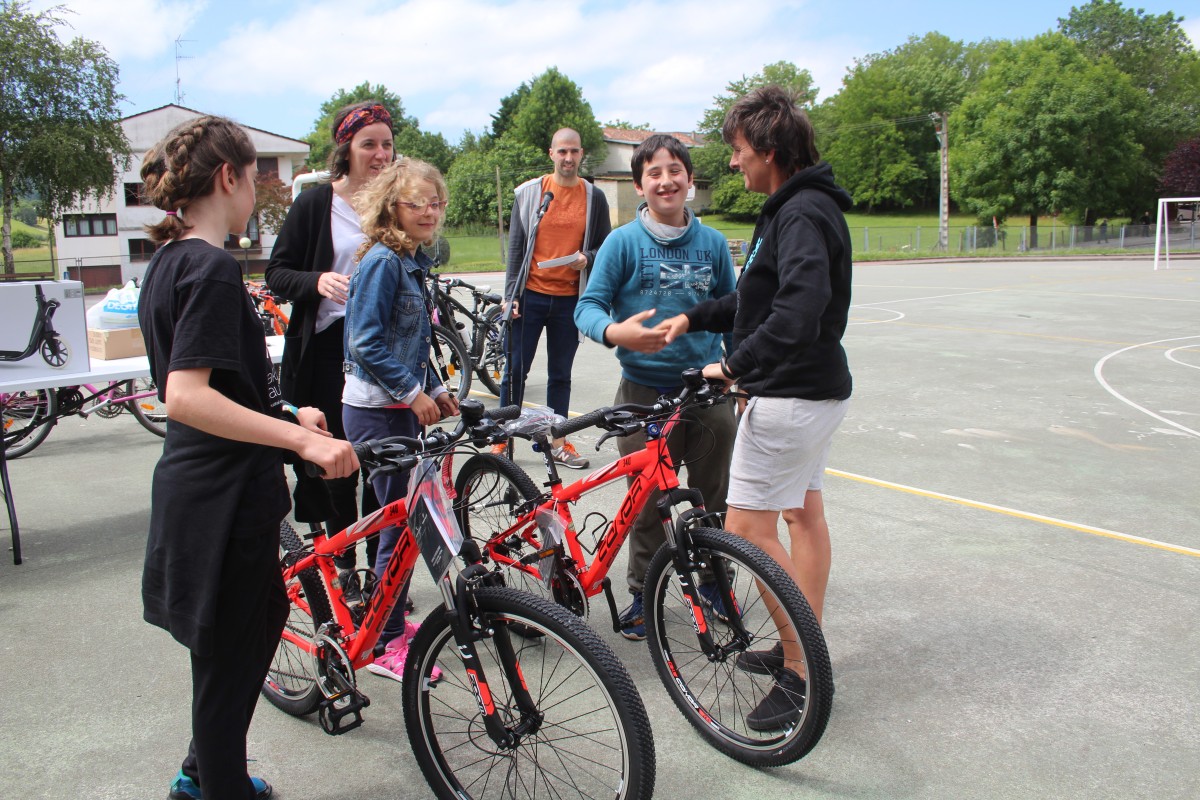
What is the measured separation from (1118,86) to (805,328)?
66.9 metres

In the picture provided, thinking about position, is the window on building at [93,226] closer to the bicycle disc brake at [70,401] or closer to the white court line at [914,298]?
the white court line at [914,298]

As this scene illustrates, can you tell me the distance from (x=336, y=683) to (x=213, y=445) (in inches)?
43.8

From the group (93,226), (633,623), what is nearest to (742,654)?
(633,623)

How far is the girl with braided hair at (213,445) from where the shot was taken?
6.58 feet

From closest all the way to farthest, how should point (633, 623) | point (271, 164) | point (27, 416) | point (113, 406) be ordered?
1. point (633, 623)
2. point (27, 416)
3. point (113, 406)
4. point (271, 164)

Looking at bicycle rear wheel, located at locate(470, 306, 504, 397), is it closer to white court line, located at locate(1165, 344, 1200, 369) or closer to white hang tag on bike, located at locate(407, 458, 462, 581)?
white hang tag on bike, located at locate(407, 458, 462, 581)

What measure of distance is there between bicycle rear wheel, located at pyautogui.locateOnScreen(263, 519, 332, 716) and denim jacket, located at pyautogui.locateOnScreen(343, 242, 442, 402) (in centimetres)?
63

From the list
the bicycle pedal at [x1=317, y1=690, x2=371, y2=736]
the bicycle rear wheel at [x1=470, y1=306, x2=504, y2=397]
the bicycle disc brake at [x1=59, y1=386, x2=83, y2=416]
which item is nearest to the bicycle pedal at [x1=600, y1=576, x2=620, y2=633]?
the bicycle pedal at [x1=317, y1=690, x2=371, y2=736]

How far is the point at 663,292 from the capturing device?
12.3ft

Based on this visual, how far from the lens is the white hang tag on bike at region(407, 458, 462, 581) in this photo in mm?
2379

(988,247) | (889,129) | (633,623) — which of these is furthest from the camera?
(889,129)

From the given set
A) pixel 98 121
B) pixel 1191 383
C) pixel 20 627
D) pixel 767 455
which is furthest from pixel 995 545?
pixel 98 121

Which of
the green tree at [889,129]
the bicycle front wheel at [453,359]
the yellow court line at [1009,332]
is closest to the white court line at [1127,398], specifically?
the yellow court line at [1009,332]

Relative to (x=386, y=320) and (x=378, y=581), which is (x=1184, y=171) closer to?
(x=386, y=320)
